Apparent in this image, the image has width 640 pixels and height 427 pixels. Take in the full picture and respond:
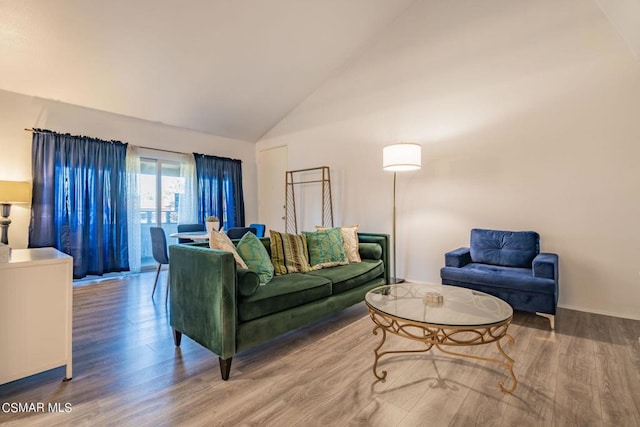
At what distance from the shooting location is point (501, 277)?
114 inches

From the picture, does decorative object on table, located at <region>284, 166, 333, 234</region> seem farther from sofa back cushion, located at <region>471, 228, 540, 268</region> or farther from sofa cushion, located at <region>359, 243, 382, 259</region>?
sofa back cushion, located at <region>471, 228, 540, 268</region>

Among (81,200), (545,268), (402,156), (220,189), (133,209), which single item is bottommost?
(545,268)

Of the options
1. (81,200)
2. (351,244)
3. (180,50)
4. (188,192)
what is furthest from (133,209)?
(351,244)

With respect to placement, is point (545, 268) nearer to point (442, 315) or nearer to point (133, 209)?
point (442, 315)

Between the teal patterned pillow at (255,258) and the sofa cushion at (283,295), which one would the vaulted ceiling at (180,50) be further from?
the sofa cushion at (283,295)

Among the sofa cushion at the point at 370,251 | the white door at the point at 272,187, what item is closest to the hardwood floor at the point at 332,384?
the sofa cushion at the point at 370,251

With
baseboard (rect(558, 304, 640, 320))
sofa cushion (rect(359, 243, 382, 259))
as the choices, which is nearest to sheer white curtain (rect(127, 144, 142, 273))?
sofa cushion (rect(359, 243, 382, 259))

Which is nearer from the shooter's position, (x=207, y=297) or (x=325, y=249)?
(x=207, y=297)

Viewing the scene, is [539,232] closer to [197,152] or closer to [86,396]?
[86,396]

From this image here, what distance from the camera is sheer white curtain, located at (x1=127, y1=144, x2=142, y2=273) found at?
4.75 meters

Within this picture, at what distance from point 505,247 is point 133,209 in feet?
17.3

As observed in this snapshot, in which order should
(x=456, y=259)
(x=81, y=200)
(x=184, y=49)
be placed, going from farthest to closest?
(x=81, y=200) → (x=184, y=49) → (x=456, y=259)

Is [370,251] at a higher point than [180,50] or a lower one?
lower

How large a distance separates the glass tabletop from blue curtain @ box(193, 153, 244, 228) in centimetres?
426
